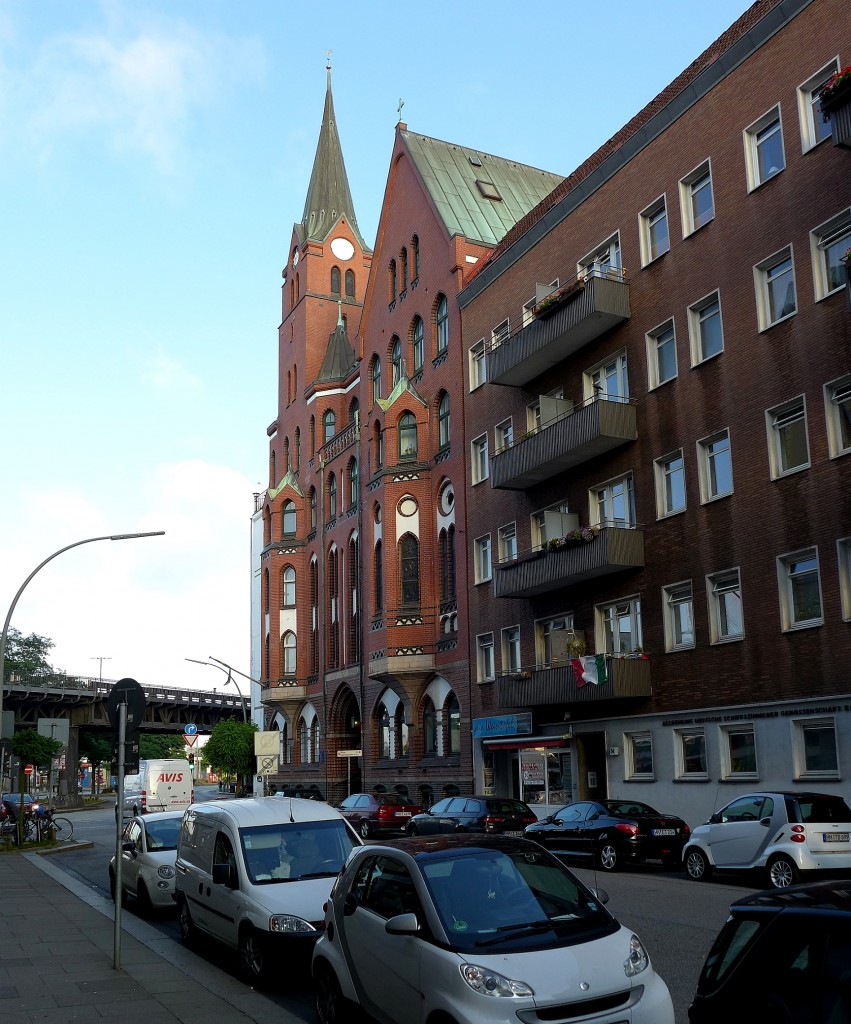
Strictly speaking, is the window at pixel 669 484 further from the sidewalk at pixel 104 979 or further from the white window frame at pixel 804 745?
the sidewalk at pixel 104 979

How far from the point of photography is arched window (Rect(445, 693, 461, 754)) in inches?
1617

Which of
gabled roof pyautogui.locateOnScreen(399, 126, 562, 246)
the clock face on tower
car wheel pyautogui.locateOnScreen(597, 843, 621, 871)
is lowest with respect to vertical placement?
car wheel pyautogui.locateOnScreen(597, 843, 621, 871)

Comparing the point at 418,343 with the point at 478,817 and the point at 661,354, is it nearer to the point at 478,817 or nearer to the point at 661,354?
the point at 661,354

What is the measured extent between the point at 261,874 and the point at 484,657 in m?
27.9

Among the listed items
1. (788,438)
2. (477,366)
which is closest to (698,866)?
(788,438)

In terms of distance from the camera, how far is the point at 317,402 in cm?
5684

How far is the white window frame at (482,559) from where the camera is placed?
129 ft

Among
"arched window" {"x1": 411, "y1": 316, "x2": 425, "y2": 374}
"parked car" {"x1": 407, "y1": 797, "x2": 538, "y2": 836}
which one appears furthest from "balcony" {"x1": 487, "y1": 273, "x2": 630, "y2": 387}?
"parked car" {"x1": 407, "y1": 797, "x2": 538, "y2": 836}

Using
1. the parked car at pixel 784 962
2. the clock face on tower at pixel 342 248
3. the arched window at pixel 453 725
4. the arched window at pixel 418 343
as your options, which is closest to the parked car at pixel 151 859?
the parked car at pixel 784 962

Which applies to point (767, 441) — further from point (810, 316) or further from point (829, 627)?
point (829, 627)

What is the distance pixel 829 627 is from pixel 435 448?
22.7 meters

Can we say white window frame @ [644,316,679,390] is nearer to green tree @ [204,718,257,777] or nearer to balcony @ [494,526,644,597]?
balcony @ [494,526,644,597]

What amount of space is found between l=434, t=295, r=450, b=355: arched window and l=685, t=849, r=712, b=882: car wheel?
87.3 ft

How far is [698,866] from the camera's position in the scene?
1959cm
